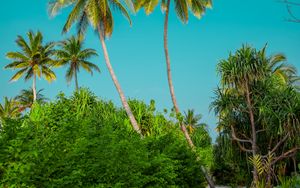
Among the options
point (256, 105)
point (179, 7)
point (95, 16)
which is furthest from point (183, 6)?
point (256, 105)

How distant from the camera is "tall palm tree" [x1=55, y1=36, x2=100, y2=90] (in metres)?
48.9

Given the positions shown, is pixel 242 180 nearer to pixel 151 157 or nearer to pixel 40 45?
pixel 151 157

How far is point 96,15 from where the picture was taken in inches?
1105

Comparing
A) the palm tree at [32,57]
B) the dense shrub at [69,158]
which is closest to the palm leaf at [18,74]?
the palm tree at [32,57]

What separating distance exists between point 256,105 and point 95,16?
11.7 m

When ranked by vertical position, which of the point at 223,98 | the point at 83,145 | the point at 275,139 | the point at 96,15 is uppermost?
the point at 96,15

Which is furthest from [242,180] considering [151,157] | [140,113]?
[151,157]

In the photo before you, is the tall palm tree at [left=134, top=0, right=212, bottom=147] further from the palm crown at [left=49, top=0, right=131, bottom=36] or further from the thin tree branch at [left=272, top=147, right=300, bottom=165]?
the thin tree branch at [left=272, top=147, right=300, bottom=165]

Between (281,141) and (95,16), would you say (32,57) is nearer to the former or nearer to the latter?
(95,16)

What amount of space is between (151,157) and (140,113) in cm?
978

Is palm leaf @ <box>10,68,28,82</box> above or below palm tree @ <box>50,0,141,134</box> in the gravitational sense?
above

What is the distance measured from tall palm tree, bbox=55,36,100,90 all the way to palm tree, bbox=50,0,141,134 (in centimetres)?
1943

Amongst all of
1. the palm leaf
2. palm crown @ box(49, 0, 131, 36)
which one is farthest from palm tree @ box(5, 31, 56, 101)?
palm crown @ box(49, 0, 131, 36)

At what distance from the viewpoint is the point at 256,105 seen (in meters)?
23.8
